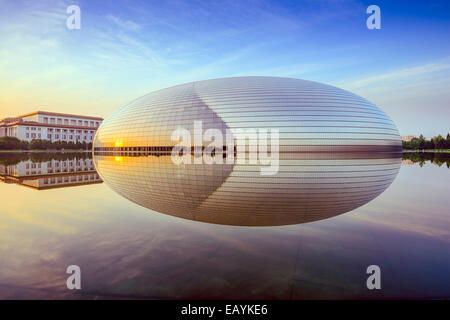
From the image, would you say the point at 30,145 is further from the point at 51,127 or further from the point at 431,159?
the point at 431,159

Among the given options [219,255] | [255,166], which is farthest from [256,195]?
[255,166]

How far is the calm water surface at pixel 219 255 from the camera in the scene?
114 inches

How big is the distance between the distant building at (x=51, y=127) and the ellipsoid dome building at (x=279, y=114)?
230 feet

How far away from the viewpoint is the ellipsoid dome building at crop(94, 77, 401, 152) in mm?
20547

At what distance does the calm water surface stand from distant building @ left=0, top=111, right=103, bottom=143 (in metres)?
87.8

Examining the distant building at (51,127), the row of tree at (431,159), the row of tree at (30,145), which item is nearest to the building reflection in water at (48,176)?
the row of tree at (431,159)

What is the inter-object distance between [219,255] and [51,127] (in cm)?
9427

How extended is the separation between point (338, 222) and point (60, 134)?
96281 millimetres

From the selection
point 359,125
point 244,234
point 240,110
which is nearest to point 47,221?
point 244,234

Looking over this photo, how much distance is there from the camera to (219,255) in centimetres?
381

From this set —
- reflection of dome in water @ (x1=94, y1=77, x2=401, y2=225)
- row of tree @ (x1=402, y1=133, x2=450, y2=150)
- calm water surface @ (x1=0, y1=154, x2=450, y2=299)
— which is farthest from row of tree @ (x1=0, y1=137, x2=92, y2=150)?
row of tree @ (x1=402, y1=133, x2=450, y2=150)

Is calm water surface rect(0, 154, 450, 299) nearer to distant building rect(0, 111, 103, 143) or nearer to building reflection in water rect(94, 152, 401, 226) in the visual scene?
building reflection in water rect(94, 152, 401, 226)
